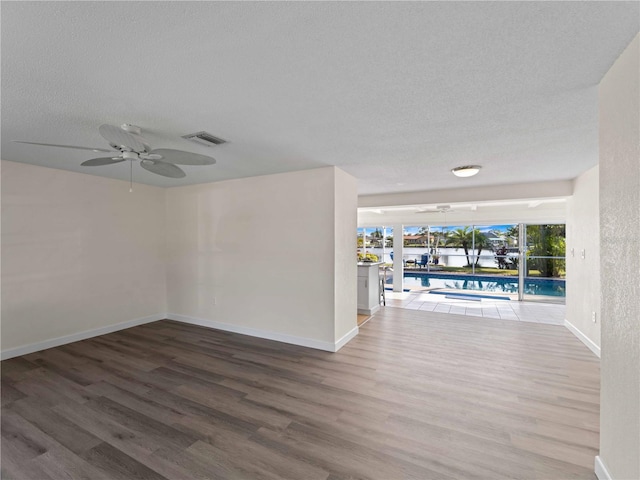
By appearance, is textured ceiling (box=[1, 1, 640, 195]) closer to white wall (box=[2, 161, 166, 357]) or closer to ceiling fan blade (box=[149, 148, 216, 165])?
ceiling fan blade (box=[149, 148, 216, 165])

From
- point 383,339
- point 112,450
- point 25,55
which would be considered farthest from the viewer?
point 383,339

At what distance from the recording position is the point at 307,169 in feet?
12.8

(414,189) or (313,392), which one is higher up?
(414,189)

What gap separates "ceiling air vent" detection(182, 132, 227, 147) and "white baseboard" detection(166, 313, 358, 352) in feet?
8.92

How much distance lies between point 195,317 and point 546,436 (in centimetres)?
483

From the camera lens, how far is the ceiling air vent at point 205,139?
2.62m

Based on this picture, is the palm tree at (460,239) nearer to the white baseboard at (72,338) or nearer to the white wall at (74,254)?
the white wall at (74,254)

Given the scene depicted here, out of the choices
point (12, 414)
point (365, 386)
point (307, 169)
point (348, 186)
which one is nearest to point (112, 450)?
point (12, 414)

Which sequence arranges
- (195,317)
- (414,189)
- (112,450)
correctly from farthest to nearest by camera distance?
(414,189), (195,317), (112,450)

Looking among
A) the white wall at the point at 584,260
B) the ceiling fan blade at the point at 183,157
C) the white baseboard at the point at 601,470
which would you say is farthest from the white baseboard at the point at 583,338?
the ceiling fan blade at the point at 183,157

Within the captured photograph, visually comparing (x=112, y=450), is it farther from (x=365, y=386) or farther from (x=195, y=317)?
(x=195, y=317)

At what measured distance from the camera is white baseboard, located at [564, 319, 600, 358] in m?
3.64

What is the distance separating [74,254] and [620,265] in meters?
5.80

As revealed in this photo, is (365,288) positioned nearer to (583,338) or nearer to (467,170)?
(467,170)
